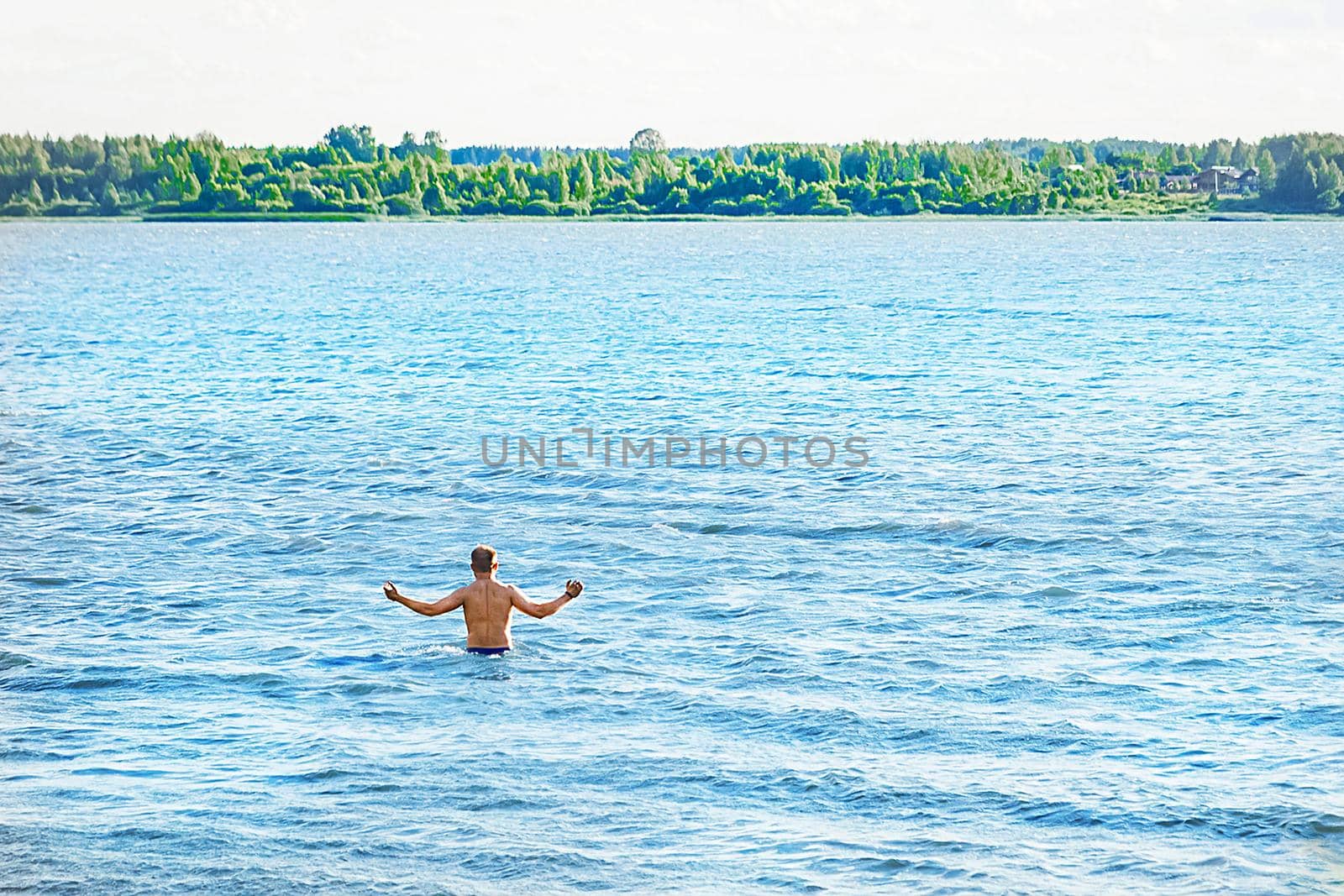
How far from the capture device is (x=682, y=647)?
79.7ft

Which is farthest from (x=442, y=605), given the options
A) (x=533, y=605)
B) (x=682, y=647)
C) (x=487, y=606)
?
(x=682, y=647)

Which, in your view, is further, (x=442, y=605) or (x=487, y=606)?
(x=442, y=605)

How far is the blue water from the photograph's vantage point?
1678cm

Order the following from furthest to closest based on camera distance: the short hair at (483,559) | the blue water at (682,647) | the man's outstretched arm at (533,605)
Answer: the short hair at (483,559) → the man's outstretched arm at (533,605) → the blue water at (682,647)

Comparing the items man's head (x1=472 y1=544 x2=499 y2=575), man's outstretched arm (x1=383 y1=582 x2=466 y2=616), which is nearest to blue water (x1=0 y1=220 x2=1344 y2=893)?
man's outstretched arm (x1=383 y1=582 x2=466 y2=616)

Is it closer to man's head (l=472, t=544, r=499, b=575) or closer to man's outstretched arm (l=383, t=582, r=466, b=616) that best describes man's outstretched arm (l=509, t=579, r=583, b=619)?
man's head (l=472, t=544, r=499, b=575)

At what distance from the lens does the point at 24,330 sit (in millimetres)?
94188

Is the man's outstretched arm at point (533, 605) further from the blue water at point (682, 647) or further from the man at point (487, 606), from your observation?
the blue water at point (682, 647)

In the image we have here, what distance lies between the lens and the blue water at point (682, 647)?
1678 centimetres

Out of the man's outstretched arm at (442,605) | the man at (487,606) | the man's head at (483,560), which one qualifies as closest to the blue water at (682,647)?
the man at (487,606)

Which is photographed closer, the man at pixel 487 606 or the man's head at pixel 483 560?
the man at pixel 487 606

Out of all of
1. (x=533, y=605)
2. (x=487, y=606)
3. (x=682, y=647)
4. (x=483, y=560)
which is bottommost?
(x=682, y=647)

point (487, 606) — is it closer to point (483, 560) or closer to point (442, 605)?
point (483, 560)

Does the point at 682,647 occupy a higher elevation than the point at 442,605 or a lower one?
lower
